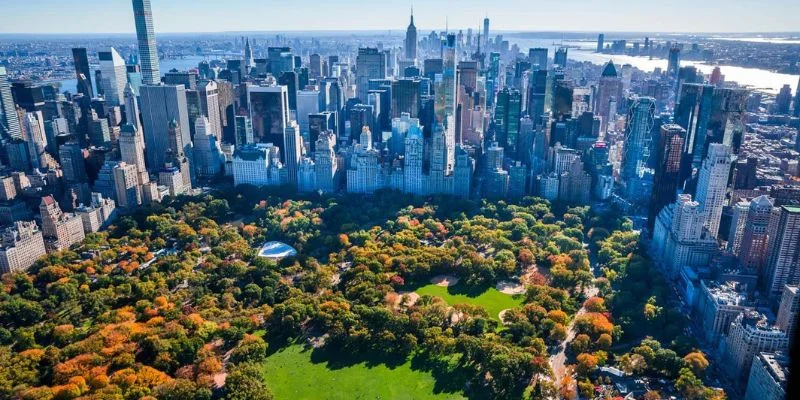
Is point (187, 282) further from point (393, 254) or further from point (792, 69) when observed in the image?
point (792, 69)

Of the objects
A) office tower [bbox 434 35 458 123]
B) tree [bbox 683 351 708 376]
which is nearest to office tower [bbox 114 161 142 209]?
office tower [bbox 434 35 458 123]

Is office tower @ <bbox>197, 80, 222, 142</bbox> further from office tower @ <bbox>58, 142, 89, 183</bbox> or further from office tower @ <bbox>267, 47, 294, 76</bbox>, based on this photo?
office tower @ <bbox>267, 47, 294, 76</bbox>

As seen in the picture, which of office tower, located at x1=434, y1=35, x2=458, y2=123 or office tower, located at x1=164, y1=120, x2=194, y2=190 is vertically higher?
office tower, located at x1=434, y1=35, x2=458, y2=123

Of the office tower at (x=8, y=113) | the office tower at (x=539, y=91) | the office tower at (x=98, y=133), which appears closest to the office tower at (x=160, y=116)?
the office tower at (x=98, y=133)

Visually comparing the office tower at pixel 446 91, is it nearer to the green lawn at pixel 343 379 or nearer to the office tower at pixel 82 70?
A: the green lawn at pixel 343 379

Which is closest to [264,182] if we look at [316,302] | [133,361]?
[316,302]
